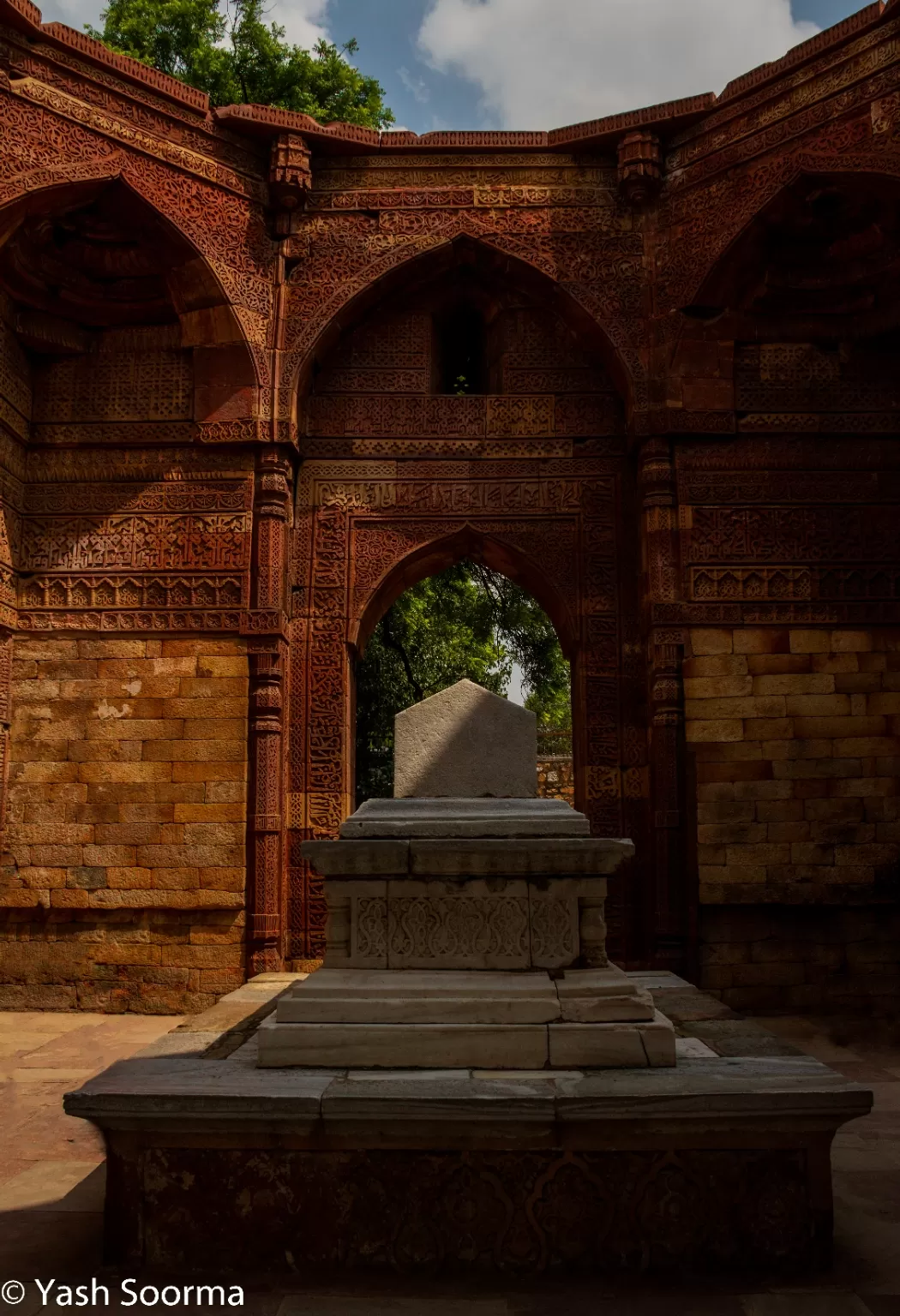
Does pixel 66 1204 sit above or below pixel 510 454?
below

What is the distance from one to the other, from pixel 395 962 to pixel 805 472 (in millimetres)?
6105

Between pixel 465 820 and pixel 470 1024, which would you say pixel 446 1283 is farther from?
pixel 465 820

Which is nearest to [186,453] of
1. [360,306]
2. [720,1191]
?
[360,306]

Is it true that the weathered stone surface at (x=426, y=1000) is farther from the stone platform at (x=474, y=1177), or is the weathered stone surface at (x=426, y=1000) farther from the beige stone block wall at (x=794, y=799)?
the beige stone block wall at (x=794, y=799)

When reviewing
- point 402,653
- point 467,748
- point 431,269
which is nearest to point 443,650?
point 402,653

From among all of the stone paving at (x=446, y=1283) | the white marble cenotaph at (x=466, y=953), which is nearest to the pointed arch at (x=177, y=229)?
the white marble cenotaph at (x=466, y=953)

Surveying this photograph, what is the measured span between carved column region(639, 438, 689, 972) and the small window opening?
2.10 meters

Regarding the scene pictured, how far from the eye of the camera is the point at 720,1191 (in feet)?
10.5

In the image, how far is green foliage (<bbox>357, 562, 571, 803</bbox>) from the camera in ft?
48.8

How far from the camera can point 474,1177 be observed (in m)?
3.23

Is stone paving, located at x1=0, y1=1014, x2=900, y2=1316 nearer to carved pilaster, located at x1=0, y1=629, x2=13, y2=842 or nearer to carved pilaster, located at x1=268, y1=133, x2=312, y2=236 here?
carved pilaster, located at x1=0, y1=629, x2=13, y2=842

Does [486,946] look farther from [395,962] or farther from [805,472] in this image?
[805,472]

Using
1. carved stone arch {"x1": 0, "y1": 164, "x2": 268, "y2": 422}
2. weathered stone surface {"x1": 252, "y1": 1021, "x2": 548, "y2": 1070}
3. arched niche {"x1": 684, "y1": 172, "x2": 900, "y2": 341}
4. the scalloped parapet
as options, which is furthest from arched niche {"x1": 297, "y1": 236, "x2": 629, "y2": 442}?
weathered stone surface {"x1": 252, "y1": 1021, "x2": 548, "y2": 1070}

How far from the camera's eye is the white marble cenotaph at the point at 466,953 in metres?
3.62
